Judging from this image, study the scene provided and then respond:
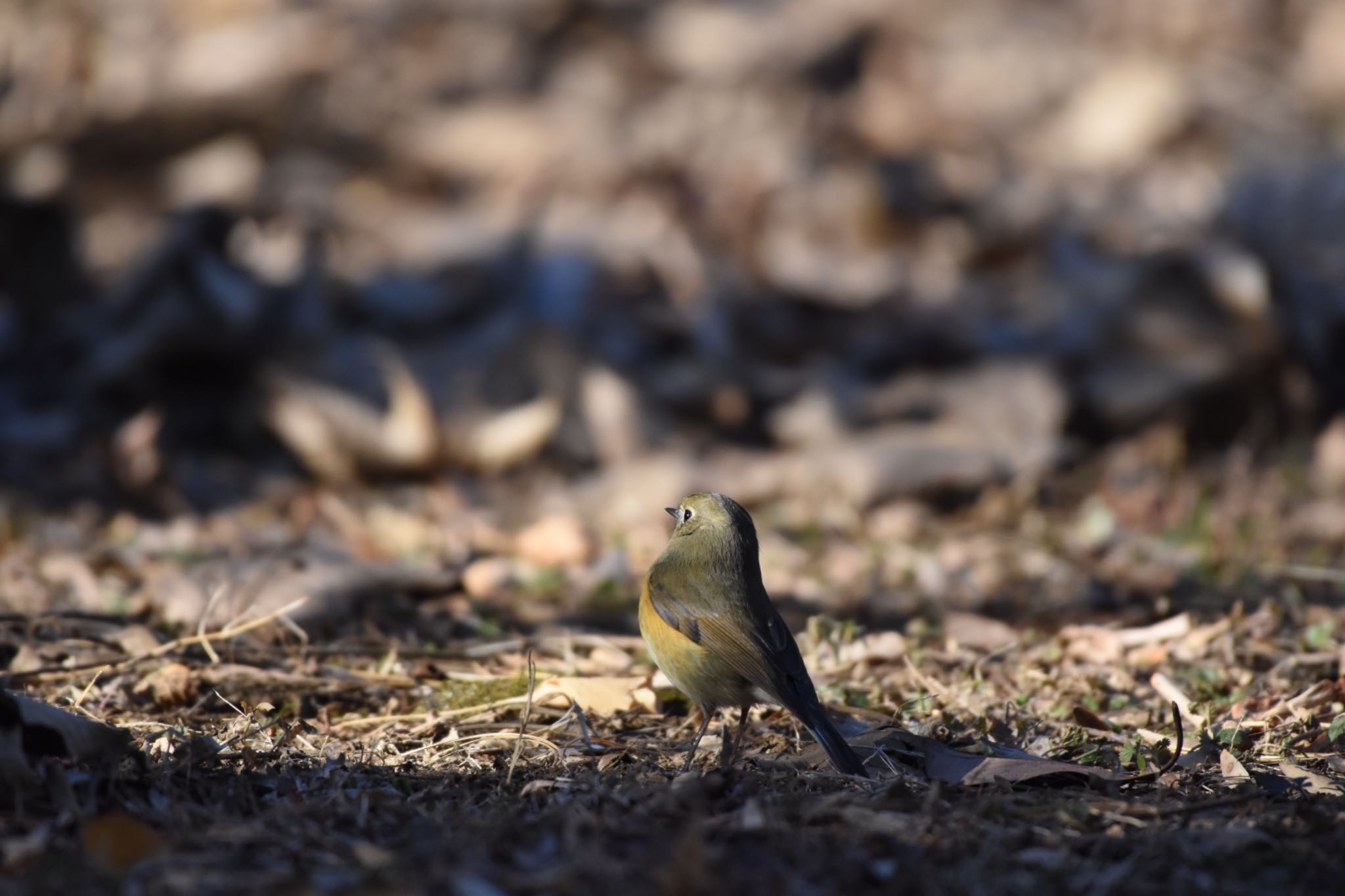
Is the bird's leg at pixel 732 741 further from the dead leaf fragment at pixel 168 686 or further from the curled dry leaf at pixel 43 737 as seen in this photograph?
the dead leaf fragment at pixel 168 686

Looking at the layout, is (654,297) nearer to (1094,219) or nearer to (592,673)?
(1094,219)

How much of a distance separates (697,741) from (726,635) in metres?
0.25

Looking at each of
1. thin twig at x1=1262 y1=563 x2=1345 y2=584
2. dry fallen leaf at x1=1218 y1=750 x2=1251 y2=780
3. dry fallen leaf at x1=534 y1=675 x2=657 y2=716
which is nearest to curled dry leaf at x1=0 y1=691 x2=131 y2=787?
dry fallen leaf at x1=534 y1=675 x2=657 y2=716

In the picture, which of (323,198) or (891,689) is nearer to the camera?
(891,689)

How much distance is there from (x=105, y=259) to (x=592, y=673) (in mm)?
5177

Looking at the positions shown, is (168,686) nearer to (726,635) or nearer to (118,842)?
(118,842)

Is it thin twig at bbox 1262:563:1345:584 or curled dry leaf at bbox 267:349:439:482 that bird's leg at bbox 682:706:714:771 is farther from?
curled dry leaf at bbox 267:349:439:482

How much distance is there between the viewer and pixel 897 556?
5211mm

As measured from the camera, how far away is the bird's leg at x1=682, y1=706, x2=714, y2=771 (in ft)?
9.62

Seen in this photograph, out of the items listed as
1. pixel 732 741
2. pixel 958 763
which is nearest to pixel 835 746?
pixel 958 763

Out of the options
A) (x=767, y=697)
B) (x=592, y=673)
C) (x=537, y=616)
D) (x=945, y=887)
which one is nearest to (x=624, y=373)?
(x=537, y=616)

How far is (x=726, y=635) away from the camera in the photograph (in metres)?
3.05

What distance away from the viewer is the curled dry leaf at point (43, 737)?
7.64 ft

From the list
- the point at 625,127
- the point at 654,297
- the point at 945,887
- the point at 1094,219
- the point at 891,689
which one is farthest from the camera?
the point at 625,127
